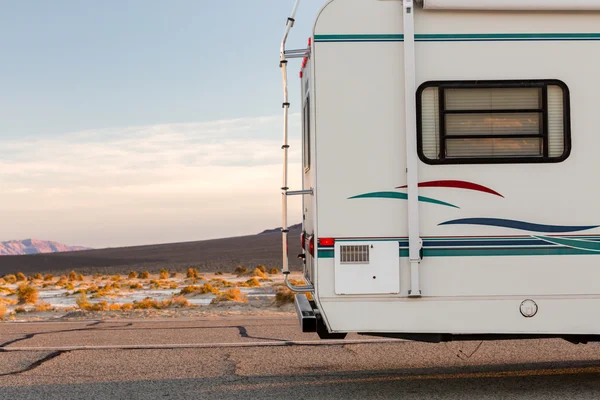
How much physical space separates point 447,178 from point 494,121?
2.30 ft

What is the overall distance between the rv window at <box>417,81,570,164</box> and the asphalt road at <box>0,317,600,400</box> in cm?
228

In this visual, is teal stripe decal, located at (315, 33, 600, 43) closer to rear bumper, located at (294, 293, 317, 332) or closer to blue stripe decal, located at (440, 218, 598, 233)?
blue stripe decal, located at (440, 218, 598, 233)

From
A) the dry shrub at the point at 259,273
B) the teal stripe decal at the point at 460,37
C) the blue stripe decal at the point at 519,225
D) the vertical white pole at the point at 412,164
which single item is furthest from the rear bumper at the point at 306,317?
the dry shrub at the point at 259,273

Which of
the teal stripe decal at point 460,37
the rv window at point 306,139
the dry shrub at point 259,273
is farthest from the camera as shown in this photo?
the dry shrub at point 259,273

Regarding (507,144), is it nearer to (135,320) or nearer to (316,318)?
(316,318)

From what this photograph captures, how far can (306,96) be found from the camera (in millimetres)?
7812

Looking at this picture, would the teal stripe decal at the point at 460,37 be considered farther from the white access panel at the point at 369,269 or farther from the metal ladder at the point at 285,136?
the white access panel at the point at 369,269

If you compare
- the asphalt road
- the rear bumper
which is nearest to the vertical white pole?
the rear bumper

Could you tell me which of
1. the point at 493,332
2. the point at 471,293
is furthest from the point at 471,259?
the point at 493,332

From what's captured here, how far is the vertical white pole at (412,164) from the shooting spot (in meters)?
6.41

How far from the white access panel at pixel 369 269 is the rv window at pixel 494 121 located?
943 mm

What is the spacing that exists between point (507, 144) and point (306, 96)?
2321 mm

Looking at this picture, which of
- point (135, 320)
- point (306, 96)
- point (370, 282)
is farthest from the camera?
point (135, 320)

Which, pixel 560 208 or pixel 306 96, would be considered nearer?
pixel 560 208
